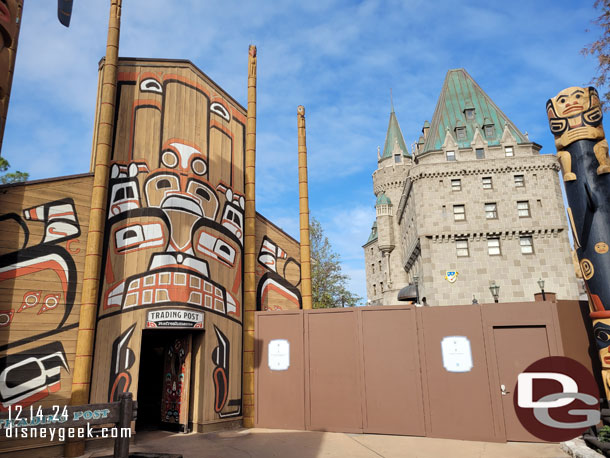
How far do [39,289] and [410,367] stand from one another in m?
10.0

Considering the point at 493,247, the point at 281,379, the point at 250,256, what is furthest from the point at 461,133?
the point at 281,379

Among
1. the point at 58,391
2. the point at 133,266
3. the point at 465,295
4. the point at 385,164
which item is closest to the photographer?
the point at 58,391

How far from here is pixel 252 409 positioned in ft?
44.1

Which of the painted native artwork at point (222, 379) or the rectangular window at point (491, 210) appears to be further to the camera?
the rectangular window at point (491, 210)

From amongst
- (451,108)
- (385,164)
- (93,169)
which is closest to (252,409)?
(93,169)

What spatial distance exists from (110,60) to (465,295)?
25.7 meters

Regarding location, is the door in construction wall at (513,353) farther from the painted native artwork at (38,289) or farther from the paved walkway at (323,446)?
the painted native artwork at (38,289)

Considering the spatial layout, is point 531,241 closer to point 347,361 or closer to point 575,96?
point 575,96

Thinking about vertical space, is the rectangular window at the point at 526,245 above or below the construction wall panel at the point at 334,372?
above

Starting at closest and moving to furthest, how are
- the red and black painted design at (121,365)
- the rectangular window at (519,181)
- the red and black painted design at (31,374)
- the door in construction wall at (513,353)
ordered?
the red and black painted design at (31,374) < the red and black painted design at (121,365) < the door in construction wall at (513,353) < the rectangular window at (519,181)

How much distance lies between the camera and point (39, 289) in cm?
1041

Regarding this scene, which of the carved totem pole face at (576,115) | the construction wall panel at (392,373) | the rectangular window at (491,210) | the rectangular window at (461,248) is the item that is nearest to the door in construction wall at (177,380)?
the construction wall panel at (392,373)

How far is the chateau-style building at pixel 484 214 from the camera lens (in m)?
29.4

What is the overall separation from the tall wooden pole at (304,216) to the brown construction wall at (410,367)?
2214 millimetres
